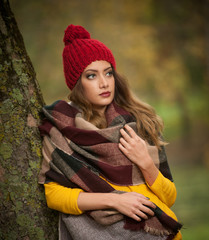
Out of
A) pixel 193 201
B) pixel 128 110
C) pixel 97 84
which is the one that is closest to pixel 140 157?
pixel 128 110

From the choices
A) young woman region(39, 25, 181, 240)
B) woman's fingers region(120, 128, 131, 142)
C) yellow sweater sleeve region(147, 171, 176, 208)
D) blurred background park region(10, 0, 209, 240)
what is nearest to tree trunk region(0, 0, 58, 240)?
young woman region(39, 25, 181, 240)

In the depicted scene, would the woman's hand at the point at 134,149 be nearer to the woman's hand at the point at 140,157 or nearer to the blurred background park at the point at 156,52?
the woman's hand at the point at 140,157

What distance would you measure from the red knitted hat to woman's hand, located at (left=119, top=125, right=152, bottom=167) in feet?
2.01

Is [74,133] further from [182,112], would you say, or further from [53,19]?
[182,112]

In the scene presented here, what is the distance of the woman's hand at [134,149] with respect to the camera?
1.71 m

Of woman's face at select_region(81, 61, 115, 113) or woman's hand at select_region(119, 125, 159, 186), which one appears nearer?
woman's hand at select_region(119, 125, 159, 186)

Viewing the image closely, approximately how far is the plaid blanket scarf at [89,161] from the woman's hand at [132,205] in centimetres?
6

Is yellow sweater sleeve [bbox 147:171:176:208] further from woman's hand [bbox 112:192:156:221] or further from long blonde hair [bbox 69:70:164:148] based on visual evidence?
long blonde hair [bbox 69:70:164:148]

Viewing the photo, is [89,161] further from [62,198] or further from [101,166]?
[62,198]

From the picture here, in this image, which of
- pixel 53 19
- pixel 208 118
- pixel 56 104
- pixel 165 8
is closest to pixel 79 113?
pixel 56 104

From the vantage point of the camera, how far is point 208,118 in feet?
35.8

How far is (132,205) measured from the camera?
4.99 feet

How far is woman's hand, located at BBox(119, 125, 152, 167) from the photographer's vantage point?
5.60ft

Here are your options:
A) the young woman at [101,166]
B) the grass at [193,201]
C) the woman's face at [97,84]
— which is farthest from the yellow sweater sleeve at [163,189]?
the grass at [193,201]
